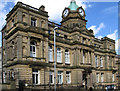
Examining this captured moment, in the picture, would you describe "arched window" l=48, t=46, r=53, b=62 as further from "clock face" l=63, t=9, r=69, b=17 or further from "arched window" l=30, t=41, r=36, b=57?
"clock face" l=63, t=9, r=69, b=17

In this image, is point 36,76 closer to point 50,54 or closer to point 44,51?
point 44,51

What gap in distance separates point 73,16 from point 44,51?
1592cm

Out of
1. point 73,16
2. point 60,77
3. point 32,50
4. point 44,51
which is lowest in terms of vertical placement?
point 60,77

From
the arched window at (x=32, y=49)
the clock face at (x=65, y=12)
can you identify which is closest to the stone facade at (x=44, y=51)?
the arched window at (x=32, y=49)

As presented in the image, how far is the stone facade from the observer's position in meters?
24.1

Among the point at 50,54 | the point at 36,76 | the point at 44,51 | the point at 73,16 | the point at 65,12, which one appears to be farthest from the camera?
the point at 65,12

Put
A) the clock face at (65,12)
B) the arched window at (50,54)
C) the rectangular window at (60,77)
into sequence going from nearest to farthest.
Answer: the arched window at (50,54) < the rectangular window at (60,77) < the clock face at (65,12)

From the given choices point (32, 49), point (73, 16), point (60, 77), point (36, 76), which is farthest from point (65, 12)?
point (36, 76)

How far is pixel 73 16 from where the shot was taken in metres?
38.9

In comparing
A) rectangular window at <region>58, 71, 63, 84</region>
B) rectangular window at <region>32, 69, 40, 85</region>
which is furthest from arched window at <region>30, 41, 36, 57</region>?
rectangular window at <region>58, 71, 63, 84</region>

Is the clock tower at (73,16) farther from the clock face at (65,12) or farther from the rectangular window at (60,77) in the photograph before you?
the rectangular window at (60,77)

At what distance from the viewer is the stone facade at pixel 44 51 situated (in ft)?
79.1

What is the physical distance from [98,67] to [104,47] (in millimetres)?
7660

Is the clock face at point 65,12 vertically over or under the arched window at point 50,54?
over
